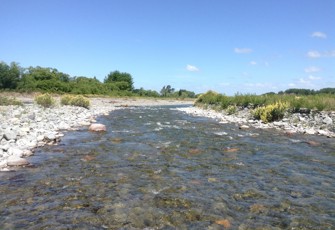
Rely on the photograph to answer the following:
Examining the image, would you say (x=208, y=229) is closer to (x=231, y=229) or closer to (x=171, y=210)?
(x=231, y=229)

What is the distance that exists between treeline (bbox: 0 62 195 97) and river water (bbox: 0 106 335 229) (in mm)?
49102

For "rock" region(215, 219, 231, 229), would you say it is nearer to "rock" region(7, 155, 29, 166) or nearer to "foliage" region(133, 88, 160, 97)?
"rock" region(7, 155, 29, 166)

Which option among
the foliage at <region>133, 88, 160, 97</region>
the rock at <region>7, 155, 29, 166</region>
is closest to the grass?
the rock at <region>7, 155, 29, 166</region>

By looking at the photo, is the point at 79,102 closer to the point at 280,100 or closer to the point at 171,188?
the point at 280,100

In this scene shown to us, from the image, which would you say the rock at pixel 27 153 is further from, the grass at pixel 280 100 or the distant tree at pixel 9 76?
the distant tree at pixel 9 76

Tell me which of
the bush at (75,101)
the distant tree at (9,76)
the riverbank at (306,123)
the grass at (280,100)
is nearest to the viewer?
the riverbank at (306,123)

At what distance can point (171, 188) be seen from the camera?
24.1 ft

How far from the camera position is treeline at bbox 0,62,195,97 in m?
55.0

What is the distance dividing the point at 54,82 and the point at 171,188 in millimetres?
66298

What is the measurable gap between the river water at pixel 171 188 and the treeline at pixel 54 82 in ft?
161

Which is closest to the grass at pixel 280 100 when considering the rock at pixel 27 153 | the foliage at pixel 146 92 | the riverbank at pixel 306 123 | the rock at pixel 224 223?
the riverbank at pixel 306 123

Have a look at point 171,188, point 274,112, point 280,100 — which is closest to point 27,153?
point 171,188

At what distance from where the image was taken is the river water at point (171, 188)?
18.4ft

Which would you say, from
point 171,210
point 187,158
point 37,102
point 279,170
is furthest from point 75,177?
point 37,102
